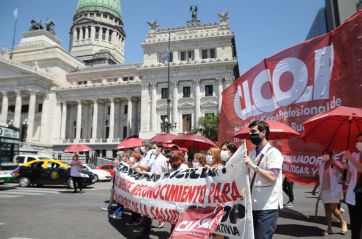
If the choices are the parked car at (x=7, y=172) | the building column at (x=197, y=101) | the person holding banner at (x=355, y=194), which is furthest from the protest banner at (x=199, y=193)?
the building column at (x=197, y=101)

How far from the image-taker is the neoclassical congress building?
4500 centimetres

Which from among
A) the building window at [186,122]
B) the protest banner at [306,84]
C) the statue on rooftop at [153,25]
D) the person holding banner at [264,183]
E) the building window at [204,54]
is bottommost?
the person holding banner at [264,183]

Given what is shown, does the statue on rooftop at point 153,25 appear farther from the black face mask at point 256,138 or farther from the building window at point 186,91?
the black face mask at point 256,138

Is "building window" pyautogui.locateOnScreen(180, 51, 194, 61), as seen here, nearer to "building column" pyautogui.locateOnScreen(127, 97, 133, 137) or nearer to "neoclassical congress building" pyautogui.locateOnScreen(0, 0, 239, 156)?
"neoclassical congress building" pyautogui.locateOnScreen(0, 0, 239, 156)

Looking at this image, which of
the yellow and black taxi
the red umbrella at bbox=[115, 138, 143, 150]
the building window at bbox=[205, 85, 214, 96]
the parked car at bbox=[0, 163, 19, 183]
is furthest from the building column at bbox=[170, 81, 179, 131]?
the red umbrella at bbox=[115, 138, 143, 150]

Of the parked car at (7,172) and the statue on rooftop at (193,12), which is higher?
the statue on rooftop at (193,12)

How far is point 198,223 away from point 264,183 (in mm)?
1252

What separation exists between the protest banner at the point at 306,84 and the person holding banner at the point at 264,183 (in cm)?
303

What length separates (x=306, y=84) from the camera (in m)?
6.83

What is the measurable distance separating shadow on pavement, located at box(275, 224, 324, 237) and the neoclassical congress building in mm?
30841

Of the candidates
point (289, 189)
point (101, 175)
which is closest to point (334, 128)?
point (289, 189)

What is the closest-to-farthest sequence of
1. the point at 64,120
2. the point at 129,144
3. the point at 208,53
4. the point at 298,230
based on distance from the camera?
the point at 298,230 → the point at 129,144 → the point at 208,53 → the point at 64,120

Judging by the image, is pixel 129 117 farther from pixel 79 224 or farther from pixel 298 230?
pixel 298 230

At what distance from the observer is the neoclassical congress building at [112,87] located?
4500cm
